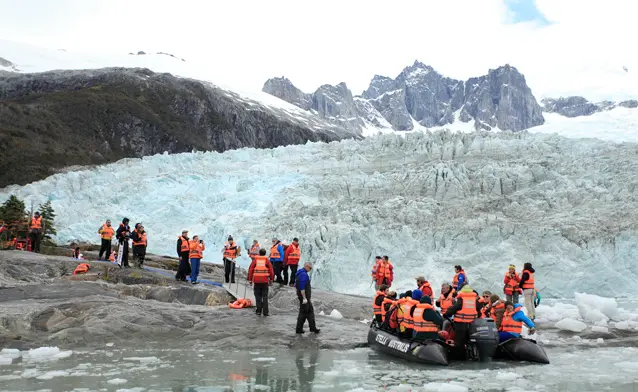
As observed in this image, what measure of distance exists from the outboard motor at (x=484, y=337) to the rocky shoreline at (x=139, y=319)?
237 centimetres

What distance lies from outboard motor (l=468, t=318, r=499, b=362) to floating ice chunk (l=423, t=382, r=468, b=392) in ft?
7.04

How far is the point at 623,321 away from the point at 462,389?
30.0 feet

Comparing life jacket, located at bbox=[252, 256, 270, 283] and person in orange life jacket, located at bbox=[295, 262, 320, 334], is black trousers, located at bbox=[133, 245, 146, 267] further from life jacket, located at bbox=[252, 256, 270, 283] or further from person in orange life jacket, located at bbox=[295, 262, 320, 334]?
person in orange life jacket, located at bbox=[295, 262, 320, 334]

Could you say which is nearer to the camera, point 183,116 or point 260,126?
point 183,116

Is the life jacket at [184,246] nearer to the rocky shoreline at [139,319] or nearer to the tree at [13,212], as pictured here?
the rocky shoreline at [139,319]

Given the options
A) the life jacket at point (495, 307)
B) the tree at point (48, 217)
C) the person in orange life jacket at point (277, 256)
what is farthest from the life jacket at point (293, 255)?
the tree at point (48, 217)

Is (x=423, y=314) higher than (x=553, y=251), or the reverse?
(x=553, y=251)

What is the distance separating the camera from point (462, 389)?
294 inches

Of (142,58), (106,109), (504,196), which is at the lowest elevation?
(504,196)

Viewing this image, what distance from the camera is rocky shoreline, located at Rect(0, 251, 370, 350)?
1060 cm

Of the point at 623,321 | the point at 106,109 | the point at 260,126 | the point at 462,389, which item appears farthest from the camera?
the point at 260,126

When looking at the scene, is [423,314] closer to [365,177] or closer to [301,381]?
[301,381]

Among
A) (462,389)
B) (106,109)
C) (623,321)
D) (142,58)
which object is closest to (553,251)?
(623,321)

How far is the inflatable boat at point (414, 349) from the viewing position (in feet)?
31.1
